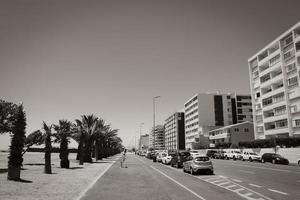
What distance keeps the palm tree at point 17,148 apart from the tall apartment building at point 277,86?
50.8m

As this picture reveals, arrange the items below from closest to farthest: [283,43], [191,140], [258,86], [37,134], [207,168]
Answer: [207,168], [37,134], [283,43], [258,86], [191,140]

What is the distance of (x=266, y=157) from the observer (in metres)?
41.7

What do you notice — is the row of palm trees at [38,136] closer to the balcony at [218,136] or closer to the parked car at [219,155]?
the parked car at [219,155]

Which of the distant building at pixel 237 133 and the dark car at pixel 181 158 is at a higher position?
the distant building at pixel 237 133

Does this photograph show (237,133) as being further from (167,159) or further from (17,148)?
(17,148)

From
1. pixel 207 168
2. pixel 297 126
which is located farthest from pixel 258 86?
pixel 207 168

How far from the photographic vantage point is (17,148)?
1741 cm

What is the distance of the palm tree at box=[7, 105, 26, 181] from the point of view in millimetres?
16812

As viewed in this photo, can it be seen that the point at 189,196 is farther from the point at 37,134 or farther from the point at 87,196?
the point at 37,134

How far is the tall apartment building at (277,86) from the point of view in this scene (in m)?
56.1

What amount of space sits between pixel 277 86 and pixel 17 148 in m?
59.5

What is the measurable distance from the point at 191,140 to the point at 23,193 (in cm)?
12291

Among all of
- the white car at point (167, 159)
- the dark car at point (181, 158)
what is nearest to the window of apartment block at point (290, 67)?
the white car at point (167, 159)

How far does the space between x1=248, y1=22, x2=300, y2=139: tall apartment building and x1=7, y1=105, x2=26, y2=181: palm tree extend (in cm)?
5079
